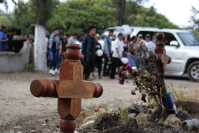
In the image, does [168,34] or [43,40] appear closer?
[43,40]

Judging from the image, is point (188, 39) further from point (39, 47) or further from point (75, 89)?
point (75, 89)

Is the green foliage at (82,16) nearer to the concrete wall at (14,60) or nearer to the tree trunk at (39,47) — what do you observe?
the tree trunk at (39,47)

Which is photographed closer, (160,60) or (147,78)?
(147,78)

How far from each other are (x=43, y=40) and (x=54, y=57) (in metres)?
1.37

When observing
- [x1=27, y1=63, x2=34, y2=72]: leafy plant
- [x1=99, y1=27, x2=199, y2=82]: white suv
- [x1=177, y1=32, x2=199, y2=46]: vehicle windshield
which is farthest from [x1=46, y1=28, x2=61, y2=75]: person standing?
[x1=177, y1=32, x2=199, y2=46]: vehicle windshield

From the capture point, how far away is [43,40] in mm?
15156

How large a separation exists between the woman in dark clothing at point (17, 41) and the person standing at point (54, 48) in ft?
3.77

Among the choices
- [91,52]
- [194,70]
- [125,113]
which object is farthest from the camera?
[194,70]

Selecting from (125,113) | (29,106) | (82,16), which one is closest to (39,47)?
(29,106)

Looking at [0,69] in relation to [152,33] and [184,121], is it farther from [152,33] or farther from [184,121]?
[184,121]

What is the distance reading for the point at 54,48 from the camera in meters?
13.9

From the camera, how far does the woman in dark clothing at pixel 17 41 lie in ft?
48.1

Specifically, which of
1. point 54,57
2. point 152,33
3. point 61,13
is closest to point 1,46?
point 54,57

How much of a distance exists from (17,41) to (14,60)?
0.92 m
